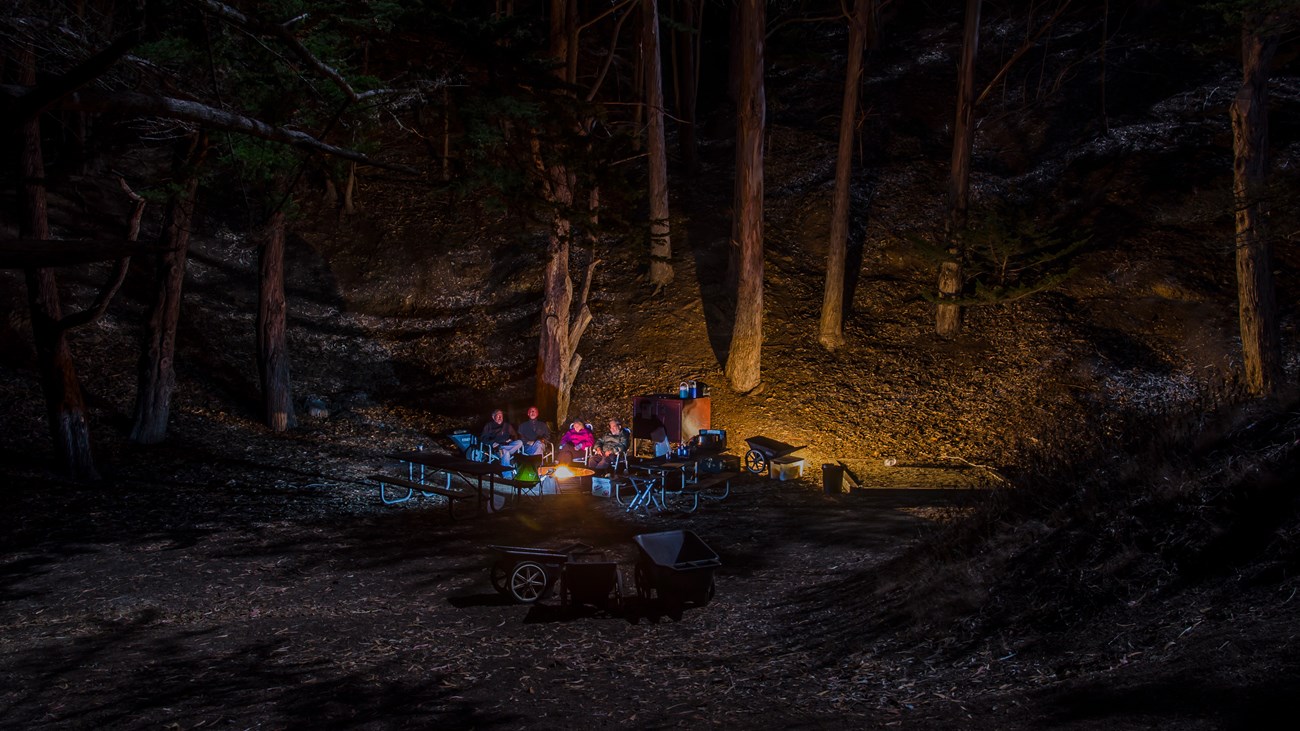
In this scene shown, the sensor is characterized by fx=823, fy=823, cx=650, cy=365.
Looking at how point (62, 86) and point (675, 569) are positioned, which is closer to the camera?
point (62, 86)

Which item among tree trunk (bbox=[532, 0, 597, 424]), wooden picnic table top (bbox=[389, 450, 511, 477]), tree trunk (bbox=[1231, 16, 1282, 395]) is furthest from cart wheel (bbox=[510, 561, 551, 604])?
tree trunk (bbox=[1231, 16, 1282, 395])

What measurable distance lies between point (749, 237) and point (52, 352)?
1199 cm

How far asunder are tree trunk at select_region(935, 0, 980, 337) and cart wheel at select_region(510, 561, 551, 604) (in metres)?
12.3

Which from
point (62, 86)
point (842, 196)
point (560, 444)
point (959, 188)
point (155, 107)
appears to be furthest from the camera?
point (959, 188)

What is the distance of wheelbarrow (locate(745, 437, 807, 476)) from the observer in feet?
45.2

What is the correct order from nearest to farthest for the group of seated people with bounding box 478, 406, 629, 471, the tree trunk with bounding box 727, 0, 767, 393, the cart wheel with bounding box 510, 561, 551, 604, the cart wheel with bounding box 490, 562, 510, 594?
1. the cart wheel with bounding box 510, 561, 551, 604
2. the cart wheel with bounding box 490, 562, 510, 594
3. the group of seated people with bounding box 478, 406, 629, 471
4. the tree trunk with bounding box 727, 0, 767, 393

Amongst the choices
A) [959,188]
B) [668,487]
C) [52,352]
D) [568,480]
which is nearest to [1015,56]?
[959,188]

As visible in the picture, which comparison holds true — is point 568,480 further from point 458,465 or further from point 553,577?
point 553,577

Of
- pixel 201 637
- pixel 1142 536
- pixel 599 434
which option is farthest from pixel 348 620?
pixel 599 434

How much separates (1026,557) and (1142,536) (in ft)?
2.64

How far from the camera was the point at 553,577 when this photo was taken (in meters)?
7.60

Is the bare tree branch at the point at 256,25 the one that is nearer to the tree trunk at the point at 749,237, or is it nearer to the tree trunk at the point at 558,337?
the tree trunk at the point at 558,337

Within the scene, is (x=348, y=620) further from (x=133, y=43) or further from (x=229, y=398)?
(x=229, y=398)

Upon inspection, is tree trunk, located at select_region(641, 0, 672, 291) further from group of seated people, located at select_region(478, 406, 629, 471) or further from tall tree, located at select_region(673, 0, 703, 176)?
tall tree, located at select_region(673, 0, 703, 176)
